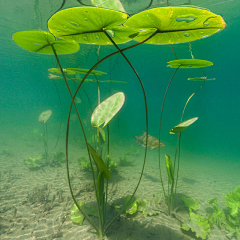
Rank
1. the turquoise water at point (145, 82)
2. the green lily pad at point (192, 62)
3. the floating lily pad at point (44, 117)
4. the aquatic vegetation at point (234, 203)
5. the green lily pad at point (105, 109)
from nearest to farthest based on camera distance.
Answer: the green lily pad at point (105, 109)
the green lily pad at point (192, 62)
the aquatic vegetation at point (234, 203)
the floating lily pad at point (44, 117)
the turquoise water at point (145, 82)

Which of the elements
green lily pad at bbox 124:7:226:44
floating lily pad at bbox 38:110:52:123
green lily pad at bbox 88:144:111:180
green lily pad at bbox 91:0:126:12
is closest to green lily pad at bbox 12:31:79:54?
green lily pad at bbox 91:0:126:12

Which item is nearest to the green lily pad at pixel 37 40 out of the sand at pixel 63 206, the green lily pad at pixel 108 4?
the green lily pad at pixel 108 4

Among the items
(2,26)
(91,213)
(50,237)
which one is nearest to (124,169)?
(91,213)

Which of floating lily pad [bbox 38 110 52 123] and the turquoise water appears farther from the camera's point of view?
the turquoise water

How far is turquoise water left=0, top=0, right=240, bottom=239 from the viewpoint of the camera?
9.80 meters

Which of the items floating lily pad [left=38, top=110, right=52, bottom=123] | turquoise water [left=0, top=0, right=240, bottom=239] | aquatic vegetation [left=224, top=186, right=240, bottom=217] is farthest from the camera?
turquoise water [left=0, top=0, right=240, bottom=239]

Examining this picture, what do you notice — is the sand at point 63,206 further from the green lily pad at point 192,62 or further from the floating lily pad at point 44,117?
the green lily pad at point 192,62

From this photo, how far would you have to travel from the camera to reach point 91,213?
323 cm

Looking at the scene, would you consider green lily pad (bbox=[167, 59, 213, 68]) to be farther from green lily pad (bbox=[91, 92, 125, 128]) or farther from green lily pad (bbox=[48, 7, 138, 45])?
green lily pad (bbox=[91, 92, 125, 128])

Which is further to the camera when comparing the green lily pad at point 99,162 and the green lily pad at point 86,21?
the green lily pad at point 99,162

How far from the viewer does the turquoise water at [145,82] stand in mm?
9805

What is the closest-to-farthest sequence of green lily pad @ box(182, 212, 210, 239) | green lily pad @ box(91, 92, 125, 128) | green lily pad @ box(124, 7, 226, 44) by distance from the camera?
green lily pad @ box(124, 7, 226, 44), green lily pad @ box(91, 92, 125, 128), green lily pad @ box(182, 212, 210, 239)

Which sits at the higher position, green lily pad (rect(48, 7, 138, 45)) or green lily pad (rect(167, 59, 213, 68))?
green lily pad (rect(48, 7, 138, 45))

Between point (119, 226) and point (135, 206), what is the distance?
0.51 metres
